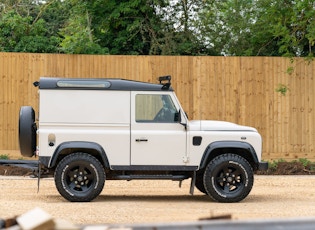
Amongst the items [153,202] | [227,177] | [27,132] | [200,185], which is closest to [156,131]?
[153,202]

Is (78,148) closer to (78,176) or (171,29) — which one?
(78,176)

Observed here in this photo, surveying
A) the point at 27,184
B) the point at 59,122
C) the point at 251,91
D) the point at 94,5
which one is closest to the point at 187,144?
the point at 59,122

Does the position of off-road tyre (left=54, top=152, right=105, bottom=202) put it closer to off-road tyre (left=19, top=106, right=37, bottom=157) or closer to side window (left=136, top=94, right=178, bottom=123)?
off-road tyre (left=19, top=106, right=37, bottom=157)

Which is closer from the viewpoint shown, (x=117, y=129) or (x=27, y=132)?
(x=27, y=132)

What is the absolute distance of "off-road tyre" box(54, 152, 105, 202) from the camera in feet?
49.2

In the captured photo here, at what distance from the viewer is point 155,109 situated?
1550 cm

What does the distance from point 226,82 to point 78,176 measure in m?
8.10

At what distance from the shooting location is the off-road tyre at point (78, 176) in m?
15.0

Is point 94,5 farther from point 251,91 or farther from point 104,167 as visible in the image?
point 104,167

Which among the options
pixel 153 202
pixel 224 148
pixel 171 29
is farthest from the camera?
pixel 171 29

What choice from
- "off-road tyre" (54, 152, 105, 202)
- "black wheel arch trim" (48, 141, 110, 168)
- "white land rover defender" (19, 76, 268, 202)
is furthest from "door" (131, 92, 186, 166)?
"off-road tyre" (54, 152, 105, 202)

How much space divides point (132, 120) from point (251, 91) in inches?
302

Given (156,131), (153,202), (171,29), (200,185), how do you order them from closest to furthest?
(153,202), (156,131), (200,185), (171,29)

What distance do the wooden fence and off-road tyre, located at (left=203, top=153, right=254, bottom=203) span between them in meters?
6.55
